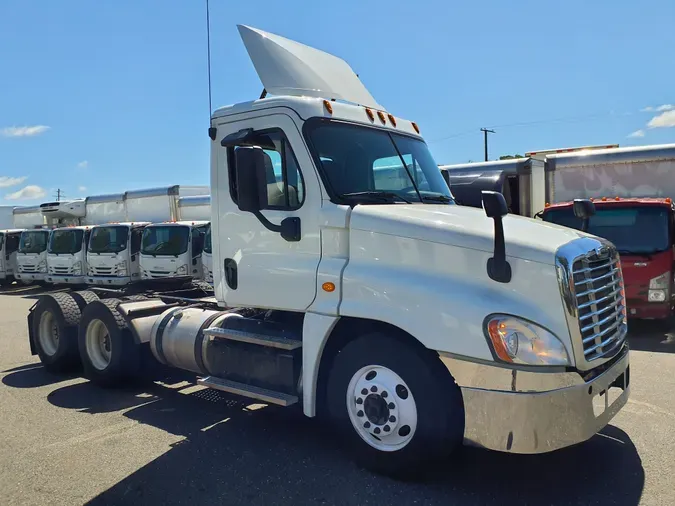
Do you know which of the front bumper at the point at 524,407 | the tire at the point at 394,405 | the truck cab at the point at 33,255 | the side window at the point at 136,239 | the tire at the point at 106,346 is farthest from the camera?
the truck cab at the point at 33,255

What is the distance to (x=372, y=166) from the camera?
15.3 feet

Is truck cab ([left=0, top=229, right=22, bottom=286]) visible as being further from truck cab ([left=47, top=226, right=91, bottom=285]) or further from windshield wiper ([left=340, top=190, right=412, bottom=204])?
windshield wiper ([left=340, top=190, right=412, bottom=204])

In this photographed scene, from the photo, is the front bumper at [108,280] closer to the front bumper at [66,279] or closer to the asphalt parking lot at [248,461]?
the front bumper at [66,279]

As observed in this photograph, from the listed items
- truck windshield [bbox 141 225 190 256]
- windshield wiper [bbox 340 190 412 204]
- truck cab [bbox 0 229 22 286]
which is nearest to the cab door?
windshield wiper [bbox 340 190 412 204]

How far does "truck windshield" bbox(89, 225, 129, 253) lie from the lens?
1752cm

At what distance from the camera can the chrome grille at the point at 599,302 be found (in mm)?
3582

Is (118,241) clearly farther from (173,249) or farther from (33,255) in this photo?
(33,255)

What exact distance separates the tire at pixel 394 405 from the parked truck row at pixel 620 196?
12.8 ft

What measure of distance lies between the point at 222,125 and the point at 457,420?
3.07m

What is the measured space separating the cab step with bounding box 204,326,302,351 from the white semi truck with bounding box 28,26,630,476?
23mm

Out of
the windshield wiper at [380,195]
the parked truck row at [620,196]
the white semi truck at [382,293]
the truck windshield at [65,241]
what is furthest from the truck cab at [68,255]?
the windshield wiper at [380,195]

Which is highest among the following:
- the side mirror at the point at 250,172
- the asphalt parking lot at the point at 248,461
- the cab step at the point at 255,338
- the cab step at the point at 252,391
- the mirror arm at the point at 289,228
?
the side mirror at the point at 250,172

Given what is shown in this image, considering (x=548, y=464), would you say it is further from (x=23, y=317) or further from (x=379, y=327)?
(x=23, y=317)

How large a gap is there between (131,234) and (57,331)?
35.4 ft
